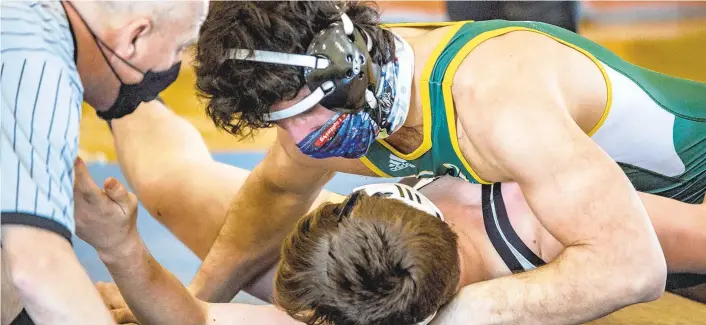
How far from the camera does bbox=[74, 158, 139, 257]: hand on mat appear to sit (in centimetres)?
146

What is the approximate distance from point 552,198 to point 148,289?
2.59 ft

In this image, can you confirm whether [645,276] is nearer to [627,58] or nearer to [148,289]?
[148,289]

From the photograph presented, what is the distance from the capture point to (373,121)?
5.50 feet

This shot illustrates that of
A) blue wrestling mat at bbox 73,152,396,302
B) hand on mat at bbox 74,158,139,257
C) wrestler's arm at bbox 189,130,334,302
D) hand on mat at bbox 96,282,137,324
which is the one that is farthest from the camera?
blue wrestling mat at bbox 73,152,396,302

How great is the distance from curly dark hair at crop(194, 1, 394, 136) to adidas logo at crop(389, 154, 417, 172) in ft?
0.93

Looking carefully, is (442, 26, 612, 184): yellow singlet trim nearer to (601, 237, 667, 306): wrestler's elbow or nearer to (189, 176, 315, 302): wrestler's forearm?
(601, 237, 667, 306): wrestler's elbow

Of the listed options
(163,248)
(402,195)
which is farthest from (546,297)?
(163,248)

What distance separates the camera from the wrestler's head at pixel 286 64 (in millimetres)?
1597

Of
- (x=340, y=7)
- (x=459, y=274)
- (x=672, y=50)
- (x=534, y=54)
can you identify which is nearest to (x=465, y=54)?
(x=534, y=54)

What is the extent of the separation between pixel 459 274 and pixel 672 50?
7.40 ft

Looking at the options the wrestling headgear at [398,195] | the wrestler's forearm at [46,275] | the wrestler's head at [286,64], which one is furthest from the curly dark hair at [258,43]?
the wrestler's forearm at [46,275]

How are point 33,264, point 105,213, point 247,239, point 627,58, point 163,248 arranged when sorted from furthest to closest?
point 627,58, point 163,248, point 247,239, point 105,213, point 33,264

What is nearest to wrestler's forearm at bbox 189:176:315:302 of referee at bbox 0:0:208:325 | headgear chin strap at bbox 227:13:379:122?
headgear chin strap at bbox 227:13:379:122

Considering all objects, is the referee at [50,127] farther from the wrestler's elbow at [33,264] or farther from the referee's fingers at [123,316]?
the referee's fingers at [123,316]
